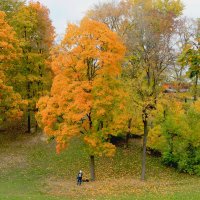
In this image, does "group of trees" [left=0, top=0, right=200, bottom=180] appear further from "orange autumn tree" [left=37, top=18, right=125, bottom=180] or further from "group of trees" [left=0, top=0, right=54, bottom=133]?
"group of trees" [left=0, top=0, right=54, bottom=133]

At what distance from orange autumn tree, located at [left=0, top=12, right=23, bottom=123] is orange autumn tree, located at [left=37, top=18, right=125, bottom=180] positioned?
991 cm

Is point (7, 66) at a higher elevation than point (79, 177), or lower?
higher

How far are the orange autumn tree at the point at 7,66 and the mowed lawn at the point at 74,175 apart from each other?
417 cm

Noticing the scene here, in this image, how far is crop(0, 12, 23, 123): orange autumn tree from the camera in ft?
129

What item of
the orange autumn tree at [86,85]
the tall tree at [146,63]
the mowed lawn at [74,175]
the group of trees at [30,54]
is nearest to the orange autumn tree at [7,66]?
the group of trees at [30,54]

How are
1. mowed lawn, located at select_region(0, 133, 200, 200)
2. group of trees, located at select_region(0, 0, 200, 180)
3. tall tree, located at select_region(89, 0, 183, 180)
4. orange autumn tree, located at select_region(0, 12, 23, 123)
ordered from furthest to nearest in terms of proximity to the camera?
orange autumn tree, located at select_region(0, 12, 23, 123)
tall tree, located at select_region(89, 0, 183, 180)
group of trees, located at select_region(0, 0, 200, 180)
mowed lawn, located at select_region(0, 133, 200, 200)

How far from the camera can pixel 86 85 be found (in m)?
29.5

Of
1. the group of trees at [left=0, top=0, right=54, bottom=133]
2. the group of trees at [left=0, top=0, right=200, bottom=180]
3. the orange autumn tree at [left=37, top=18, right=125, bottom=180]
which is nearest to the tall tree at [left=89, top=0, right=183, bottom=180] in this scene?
the group of trees at [left=0, top=0, right=200, bottom=180]

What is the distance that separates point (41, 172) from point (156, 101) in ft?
40.7

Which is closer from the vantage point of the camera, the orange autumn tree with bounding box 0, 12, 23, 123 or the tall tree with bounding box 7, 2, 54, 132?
the orange autumn tree with bounding box 0, 12, 23, 123

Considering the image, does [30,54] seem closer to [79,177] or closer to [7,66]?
[7,66]

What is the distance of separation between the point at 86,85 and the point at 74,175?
9101mm

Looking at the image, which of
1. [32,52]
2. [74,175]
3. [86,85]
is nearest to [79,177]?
[74,175]

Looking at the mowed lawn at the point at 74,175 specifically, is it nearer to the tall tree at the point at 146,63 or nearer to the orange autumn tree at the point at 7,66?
the tall tree at the point at 146,63
